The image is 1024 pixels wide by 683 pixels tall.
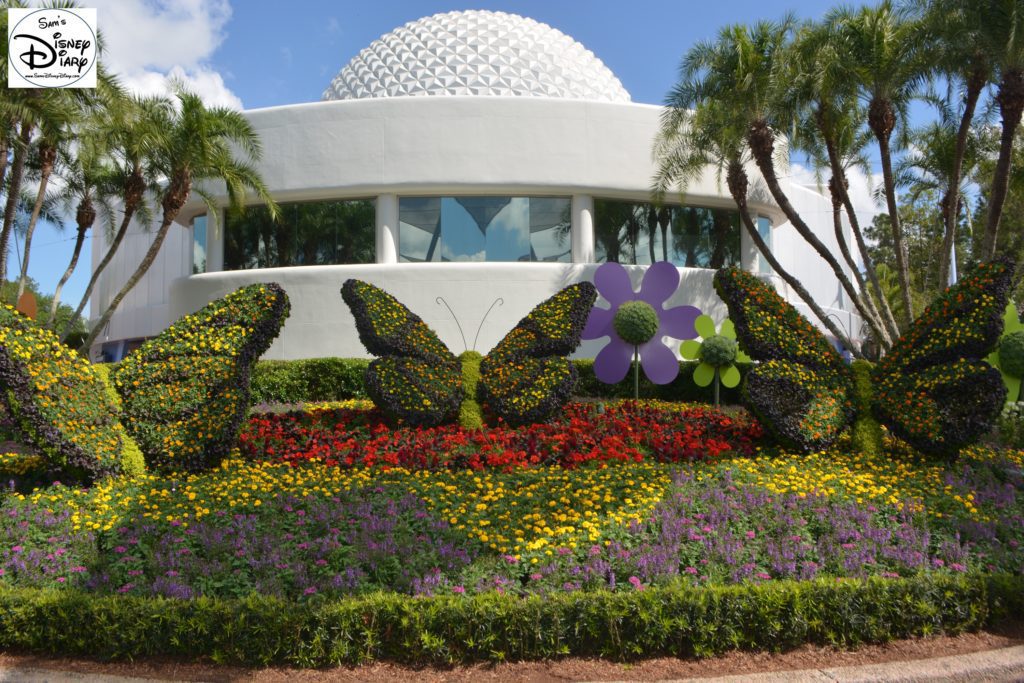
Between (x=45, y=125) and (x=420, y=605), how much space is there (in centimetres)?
1451

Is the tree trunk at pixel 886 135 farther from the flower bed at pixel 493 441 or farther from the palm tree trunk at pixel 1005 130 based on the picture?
the flower bed at pixel 493 441

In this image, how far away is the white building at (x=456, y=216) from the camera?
17.7 meters

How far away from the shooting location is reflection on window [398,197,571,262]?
1806 centimetres

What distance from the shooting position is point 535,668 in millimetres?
4664

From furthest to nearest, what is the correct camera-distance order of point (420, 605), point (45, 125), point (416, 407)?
1. point (45, 125)
2. point (416, 407)
3. point (420, 605)

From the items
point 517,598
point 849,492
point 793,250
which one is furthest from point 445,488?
point 793,250

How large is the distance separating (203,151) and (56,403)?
1140cm

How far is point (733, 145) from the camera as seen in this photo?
17.1 metres

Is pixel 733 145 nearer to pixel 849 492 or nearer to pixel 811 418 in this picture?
pixel 811 418

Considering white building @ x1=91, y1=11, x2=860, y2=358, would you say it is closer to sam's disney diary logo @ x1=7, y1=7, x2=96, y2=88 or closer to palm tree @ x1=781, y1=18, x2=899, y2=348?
palm tree @ x1=781, y1=18, x2=899, y2=348

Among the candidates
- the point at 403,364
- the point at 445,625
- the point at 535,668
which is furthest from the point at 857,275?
the point at 445,625

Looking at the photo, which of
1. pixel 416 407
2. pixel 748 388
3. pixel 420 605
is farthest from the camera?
pixel 416 407

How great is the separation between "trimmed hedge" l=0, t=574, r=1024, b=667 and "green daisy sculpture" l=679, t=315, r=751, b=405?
28.4 feet

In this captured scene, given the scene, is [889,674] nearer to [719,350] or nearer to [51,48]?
[719,350]
